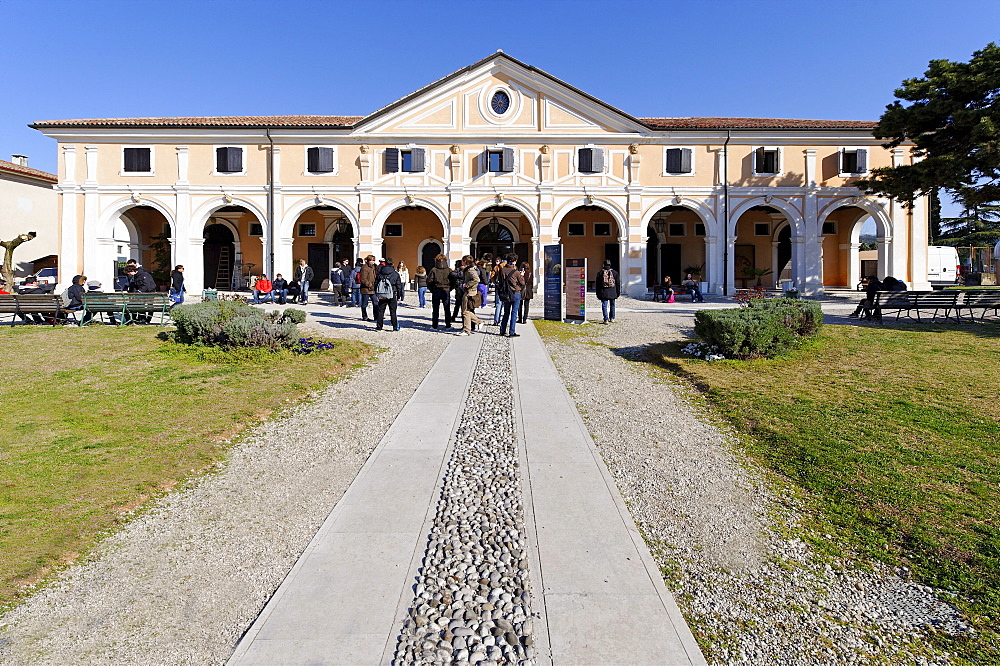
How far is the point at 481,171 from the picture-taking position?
90.8 feet

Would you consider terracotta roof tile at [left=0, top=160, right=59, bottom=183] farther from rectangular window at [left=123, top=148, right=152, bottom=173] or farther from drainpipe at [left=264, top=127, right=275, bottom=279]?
drainpipe at [left=264, top=127, right=275, bottom=279]

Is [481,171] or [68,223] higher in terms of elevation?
[481,171]

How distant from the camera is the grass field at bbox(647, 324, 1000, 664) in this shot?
370cm

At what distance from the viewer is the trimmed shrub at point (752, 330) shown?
1002 centimetres

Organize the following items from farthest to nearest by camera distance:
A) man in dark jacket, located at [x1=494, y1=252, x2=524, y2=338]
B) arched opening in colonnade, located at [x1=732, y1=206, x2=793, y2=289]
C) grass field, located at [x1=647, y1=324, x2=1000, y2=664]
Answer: arched opening in colonnade, located at [x1=732, y1=206, x2=793, y2=289], man in dark jacket, located at [x1=494, y1=252, x2=524, y2=338], grass field, located at [x1=647, y1=324, x2=1000, y2=664]

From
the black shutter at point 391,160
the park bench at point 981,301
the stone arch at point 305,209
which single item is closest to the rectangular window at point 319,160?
the stone arch at point 305,209

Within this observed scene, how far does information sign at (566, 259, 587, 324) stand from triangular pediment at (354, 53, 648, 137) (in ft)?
44.7

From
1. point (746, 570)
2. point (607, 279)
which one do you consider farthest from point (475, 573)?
point (607, 279)

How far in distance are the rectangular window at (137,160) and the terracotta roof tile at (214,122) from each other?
3.66ft

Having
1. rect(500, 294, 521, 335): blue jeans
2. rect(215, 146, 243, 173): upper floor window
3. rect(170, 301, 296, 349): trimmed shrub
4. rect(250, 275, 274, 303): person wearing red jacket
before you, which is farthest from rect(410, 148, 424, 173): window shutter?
rect(170, 301, 296, 349): trimmed shrub

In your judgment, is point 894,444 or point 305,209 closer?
point 894,444

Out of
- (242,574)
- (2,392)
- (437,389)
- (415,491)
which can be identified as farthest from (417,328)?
(242,574)

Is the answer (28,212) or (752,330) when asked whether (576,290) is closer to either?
(752,330)

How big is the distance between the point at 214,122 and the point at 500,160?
42.4ft
